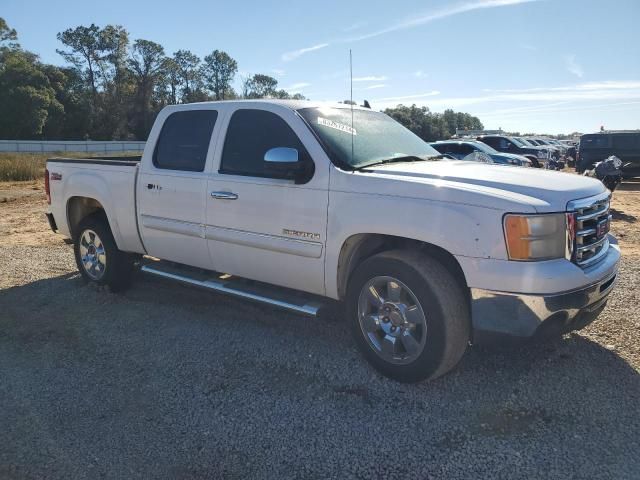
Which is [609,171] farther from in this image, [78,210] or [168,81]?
[168,81]

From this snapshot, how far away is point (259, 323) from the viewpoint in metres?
5.00

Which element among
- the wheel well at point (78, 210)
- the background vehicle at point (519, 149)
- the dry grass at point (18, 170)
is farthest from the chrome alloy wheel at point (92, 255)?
the background vehicle at point (519, 149)

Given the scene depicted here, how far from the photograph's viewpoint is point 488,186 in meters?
3.44

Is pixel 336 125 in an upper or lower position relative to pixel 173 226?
upper

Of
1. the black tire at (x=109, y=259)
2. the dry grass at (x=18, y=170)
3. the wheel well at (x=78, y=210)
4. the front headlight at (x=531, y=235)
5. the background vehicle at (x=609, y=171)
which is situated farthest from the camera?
the dry grass at (x=18, y=170)

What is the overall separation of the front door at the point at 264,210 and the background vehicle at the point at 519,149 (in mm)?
16985

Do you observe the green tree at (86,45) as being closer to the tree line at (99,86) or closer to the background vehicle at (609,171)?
the tree line at (99,86)

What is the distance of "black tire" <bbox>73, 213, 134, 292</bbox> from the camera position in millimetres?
5848

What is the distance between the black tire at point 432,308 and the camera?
3439 mm

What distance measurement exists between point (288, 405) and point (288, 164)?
1704 mm

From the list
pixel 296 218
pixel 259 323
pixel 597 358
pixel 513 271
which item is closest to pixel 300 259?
pixel 296 218

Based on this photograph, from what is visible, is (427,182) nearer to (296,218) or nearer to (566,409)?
(296,218)

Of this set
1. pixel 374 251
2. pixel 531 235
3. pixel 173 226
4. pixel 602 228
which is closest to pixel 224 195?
pixel 173 226

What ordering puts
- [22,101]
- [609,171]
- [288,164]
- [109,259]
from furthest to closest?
[22,101] → [609,171] → [109,259] → [288,164]
